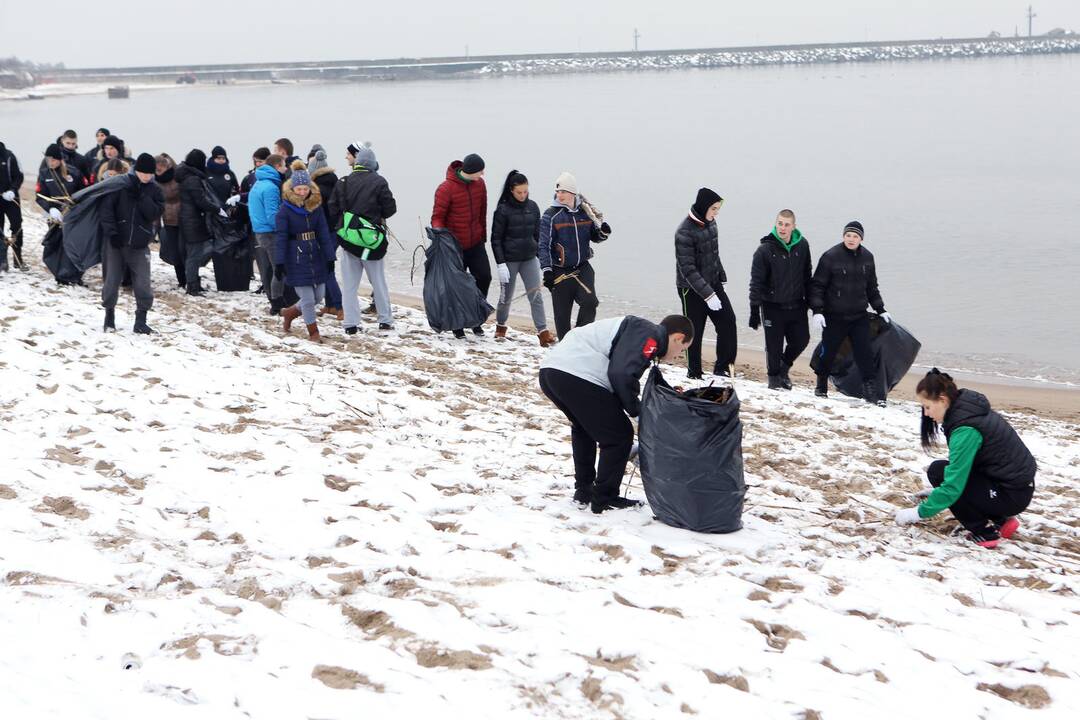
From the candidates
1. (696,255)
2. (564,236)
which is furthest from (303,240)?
(696,255)

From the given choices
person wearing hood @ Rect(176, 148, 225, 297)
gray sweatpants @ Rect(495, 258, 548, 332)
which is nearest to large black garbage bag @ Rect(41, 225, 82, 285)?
person wearing hood @ Rect(176, 148, 225, 297)

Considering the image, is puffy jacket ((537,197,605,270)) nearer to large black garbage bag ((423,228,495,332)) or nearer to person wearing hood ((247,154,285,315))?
large black garbage bag ((423,228,495,332))

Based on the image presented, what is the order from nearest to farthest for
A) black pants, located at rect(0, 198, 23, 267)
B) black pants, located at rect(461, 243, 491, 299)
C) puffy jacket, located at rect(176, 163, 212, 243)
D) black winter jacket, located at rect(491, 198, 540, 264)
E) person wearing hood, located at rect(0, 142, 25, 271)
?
black winter jacket, located at rect(491, 198, 540, 264), black pants, located at rect(461, 243, 491, 299), puffy jacket, located at rect(176, 163, 212, 243), person wearing hood, located at rect(0, 142, 25, 271), black pants, located at rect(0, 198, 23, 267)

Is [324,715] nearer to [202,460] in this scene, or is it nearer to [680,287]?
[202,460]

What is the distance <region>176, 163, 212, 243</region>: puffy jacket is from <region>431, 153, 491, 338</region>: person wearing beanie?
9.52ft

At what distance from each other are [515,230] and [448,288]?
838 mm

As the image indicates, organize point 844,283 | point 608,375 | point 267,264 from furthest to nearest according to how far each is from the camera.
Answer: point 267,264, point 844,283, point 608,375

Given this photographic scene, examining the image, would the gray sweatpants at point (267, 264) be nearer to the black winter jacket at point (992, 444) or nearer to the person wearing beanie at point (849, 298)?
the person wearing beanie at point (849, 298)

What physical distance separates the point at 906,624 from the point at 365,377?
4793 mm

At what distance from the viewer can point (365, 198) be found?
9.49 metres

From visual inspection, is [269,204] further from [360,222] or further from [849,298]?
[849,298]

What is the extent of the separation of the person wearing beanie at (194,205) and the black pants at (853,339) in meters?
6.38

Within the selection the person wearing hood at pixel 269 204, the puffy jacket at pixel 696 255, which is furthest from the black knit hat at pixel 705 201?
the person wearing hood at pixel 269 204

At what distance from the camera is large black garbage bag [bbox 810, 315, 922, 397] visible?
8.86 meters
